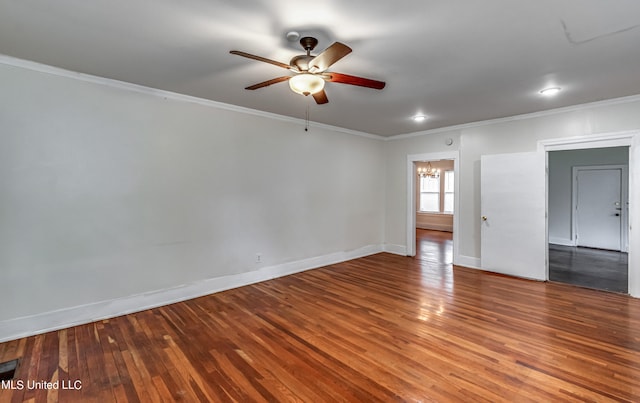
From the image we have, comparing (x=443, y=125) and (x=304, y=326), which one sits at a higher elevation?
(x=443, y=125)

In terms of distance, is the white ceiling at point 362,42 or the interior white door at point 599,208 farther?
the interior white door at point 599,208

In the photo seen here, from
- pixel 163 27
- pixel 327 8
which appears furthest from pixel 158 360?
pixel 327 8

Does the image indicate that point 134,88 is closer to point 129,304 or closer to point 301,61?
point 301,61

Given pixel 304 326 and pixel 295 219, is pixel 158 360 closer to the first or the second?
pixel 304 326

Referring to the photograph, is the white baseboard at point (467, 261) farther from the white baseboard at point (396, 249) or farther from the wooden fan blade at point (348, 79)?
the wooden fan blade at point (348, 79)

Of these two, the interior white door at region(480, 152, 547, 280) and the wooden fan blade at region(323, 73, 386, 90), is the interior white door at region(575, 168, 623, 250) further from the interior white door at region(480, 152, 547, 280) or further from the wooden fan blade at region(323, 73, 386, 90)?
the wooden fan blade at region(323, 73, 386, 90)

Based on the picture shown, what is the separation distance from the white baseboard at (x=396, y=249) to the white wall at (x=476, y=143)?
0.07 metres

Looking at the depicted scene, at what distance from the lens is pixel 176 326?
3.01 meters

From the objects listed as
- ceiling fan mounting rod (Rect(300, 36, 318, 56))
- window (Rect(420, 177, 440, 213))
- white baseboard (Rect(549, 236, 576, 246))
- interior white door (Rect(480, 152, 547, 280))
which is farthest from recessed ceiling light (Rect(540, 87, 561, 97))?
window (Rect(420, 177, 440, 213))

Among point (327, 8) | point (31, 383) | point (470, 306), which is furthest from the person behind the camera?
point (470, 306)

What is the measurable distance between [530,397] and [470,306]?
1599mm

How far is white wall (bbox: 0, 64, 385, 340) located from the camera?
278 cm

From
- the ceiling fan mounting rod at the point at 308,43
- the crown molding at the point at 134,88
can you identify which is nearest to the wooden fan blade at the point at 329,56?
the ceiling fan mounting rod at the point at 308,43

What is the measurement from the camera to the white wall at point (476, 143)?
13.0 feet
